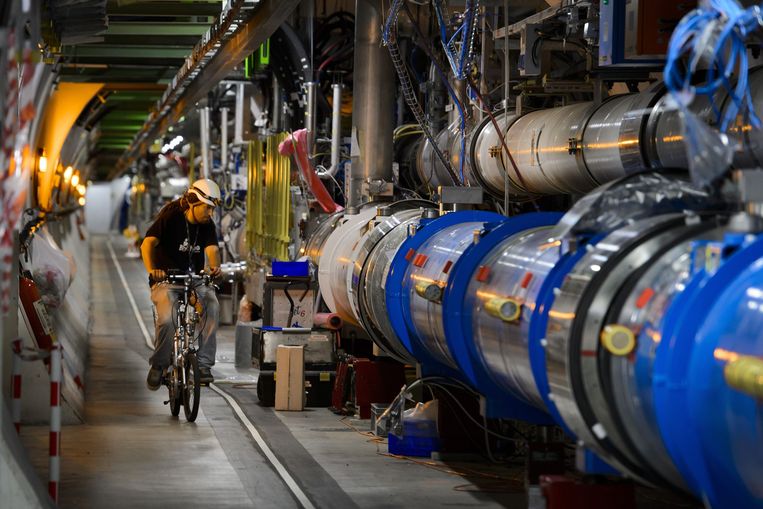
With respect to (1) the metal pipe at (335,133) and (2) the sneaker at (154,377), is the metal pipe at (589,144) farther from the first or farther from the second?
(1) the metal pipe at (335,133)

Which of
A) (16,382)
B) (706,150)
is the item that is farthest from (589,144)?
(16,382)

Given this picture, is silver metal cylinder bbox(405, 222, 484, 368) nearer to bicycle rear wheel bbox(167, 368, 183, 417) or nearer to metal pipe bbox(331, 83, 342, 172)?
bicycle rear wheel bbox(167, 368, 183, 417)

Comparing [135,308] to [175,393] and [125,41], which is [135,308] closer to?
[125,41]

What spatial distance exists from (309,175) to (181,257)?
3392mm

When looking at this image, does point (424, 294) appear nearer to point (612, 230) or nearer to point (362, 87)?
point (612, 230)

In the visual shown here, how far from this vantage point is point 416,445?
7.66 metres

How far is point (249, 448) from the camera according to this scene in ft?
25.7

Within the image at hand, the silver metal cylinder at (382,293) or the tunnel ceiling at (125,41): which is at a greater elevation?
the tunnel ceiling at (125,41)

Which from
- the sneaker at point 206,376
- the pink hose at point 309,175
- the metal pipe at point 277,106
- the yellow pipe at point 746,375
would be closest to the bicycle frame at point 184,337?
the sneaker at point 206,376

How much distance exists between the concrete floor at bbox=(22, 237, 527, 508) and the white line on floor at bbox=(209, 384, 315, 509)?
34 mm

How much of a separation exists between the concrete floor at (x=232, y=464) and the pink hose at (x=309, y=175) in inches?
115

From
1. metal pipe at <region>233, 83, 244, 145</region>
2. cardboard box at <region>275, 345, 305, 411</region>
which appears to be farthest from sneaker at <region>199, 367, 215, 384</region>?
metal pipe at <region>233, 83, 244, 145</region>

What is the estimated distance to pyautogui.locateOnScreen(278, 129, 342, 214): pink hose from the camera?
42.0ft

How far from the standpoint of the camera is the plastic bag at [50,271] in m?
11.5
